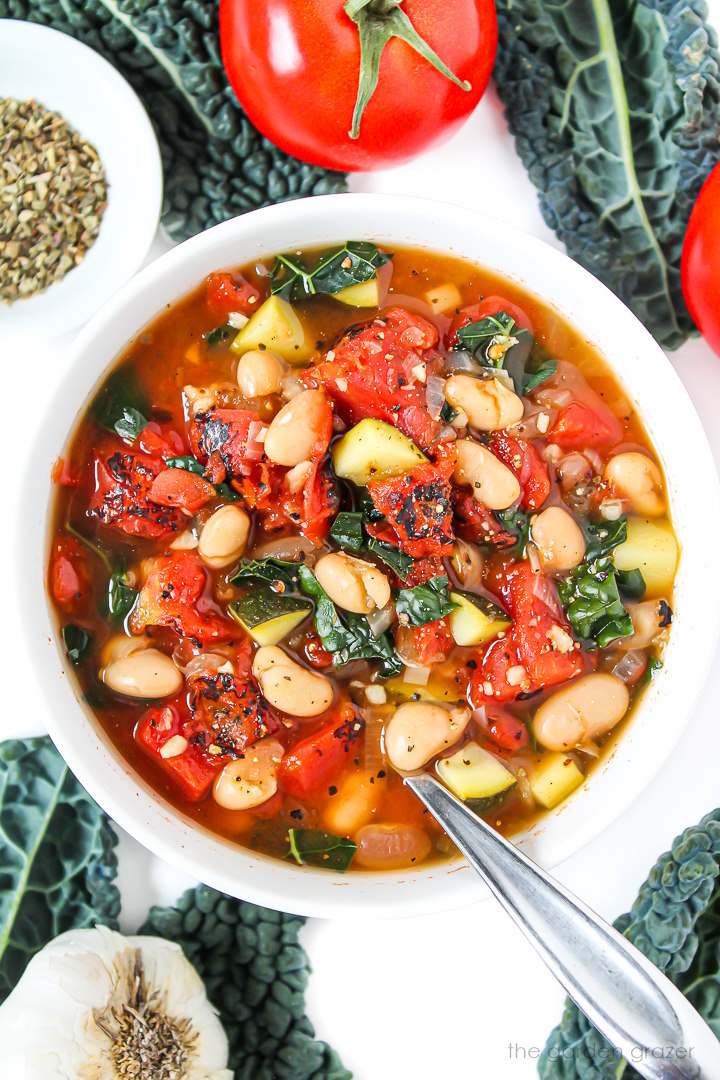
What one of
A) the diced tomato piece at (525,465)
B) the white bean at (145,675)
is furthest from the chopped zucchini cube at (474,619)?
the white bean at (145,675)

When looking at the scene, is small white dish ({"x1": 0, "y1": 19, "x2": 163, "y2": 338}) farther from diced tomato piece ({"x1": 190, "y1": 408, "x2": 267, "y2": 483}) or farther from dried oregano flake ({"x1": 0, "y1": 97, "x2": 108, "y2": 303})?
diced tomato piece ({"x1": 190, "y1": 408, "x2": 267, "y2": 483})

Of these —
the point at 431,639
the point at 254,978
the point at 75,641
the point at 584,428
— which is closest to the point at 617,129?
the point at 584,428

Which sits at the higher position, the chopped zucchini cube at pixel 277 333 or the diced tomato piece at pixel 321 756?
the chopped zucchini cube at pixel 277 333

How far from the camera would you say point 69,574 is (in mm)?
2555

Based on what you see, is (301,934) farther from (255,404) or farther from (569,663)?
(255,404)

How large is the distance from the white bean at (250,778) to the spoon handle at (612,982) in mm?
642

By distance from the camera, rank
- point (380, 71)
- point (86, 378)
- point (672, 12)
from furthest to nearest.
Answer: point (672, 12) < point (380, 71) < point (86, 378)

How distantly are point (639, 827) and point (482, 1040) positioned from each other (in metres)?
0.81

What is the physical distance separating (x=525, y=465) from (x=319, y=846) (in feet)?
3.74

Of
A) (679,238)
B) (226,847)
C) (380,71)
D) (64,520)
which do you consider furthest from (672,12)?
(226,847)

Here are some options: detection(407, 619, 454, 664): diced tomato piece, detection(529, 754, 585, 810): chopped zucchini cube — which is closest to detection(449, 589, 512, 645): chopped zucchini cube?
detection(407, 619, 454, 664): diced tomato piece

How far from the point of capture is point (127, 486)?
2.52m

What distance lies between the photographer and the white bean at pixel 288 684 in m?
2.48

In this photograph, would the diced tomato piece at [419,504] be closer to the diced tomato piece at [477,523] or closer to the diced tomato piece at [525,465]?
the diced tomato piece at [477,523]
